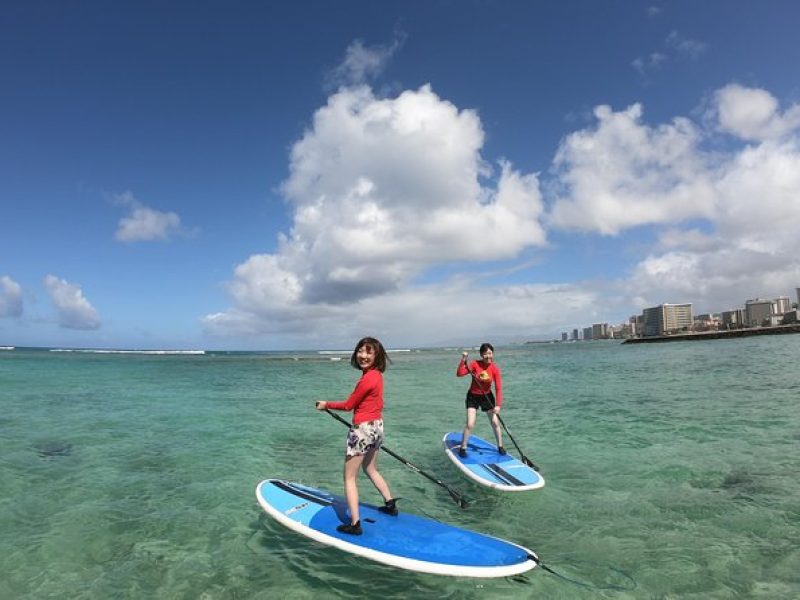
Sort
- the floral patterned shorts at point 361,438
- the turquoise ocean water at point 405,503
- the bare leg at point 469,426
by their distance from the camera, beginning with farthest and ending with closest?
the bare leg at point 469,426 → the floral patterned shorts at point 361,438 → the turquoise ocean water at point 405,503

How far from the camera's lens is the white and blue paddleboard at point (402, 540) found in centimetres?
575

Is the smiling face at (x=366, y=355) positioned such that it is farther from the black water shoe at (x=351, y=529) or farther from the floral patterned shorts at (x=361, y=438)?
the black water shoe at (x=351, y=529)

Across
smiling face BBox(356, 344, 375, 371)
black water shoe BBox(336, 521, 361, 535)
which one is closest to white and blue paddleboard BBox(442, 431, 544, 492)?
black water shoe BBox(336, 521, 361, 535)

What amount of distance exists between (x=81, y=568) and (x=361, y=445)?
4.23m

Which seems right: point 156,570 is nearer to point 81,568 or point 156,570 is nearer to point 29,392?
point 81,568

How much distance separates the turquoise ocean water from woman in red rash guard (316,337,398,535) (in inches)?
32.7

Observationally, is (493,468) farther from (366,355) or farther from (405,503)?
(366,355)

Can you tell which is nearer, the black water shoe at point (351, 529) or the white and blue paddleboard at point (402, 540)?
the white and blue paddleboard at point (402, 540)

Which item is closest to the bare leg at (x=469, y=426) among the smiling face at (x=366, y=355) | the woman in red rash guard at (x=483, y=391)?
the woman in red rash guard at (x=483, y=391)

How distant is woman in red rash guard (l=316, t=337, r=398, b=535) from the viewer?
676 cm

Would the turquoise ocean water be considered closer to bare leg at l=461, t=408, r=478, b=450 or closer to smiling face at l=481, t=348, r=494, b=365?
bare leg at l=461, t=408, r=478, b=450

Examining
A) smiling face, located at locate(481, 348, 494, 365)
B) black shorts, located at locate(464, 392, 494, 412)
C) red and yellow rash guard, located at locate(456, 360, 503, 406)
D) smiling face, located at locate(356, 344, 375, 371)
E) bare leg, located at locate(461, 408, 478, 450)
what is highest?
smiling face, located at locate(356, 344, 375, 371)

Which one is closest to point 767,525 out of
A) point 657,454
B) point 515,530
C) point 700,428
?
point 515,530

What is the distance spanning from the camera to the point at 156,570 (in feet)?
21.6
